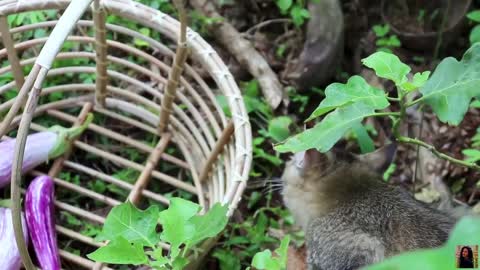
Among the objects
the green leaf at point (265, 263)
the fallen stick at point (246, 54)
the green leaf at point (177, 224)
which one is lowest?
the green leaf at point (265, 263)

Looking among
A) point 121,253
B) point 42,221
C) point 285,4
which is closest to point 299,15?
point 285,4

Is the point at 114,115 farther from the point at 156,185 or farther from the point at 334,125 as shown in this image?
the point at 334,125

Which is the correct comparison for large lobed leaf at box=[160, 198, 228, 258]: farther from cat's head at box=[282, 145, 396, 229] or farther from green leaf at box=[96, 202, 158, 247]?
cat's head at box=[282, 145, 396, 229]

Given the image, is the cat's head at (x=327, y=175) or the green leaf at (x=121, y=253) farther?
the cat's head at (x=327, y=175)

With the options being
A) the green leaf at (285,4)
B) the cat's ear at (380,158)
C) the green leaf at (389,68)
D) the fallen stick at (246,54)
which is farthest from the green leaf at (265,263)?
the green leaf at (285,4)

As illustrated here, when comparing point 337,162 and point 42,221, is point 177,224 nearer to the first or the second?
point 337,162

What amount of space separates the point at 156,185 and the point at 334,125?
1.26 meters

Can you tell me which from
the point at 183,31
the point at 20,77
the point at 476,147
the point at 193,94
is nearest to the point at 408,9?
the point at 476,147

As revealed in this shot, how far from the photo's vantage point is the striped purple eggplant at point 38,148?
89.8 inches

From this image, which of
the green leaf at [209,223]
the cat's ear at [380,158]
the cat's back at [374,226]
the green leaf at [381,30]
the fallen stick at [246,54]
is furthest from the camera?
the green leaf at [381,30]

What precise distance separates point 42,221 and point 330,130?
1.20m

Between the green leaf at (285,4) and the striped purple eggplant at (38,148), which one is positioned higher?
the green leaf at (285,4)

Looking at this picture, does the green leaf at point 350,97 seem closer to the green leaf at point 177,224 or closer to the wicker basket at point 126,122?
the green leaf at point 177,224

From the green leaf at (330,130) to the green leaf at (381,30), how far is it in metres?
1.72
